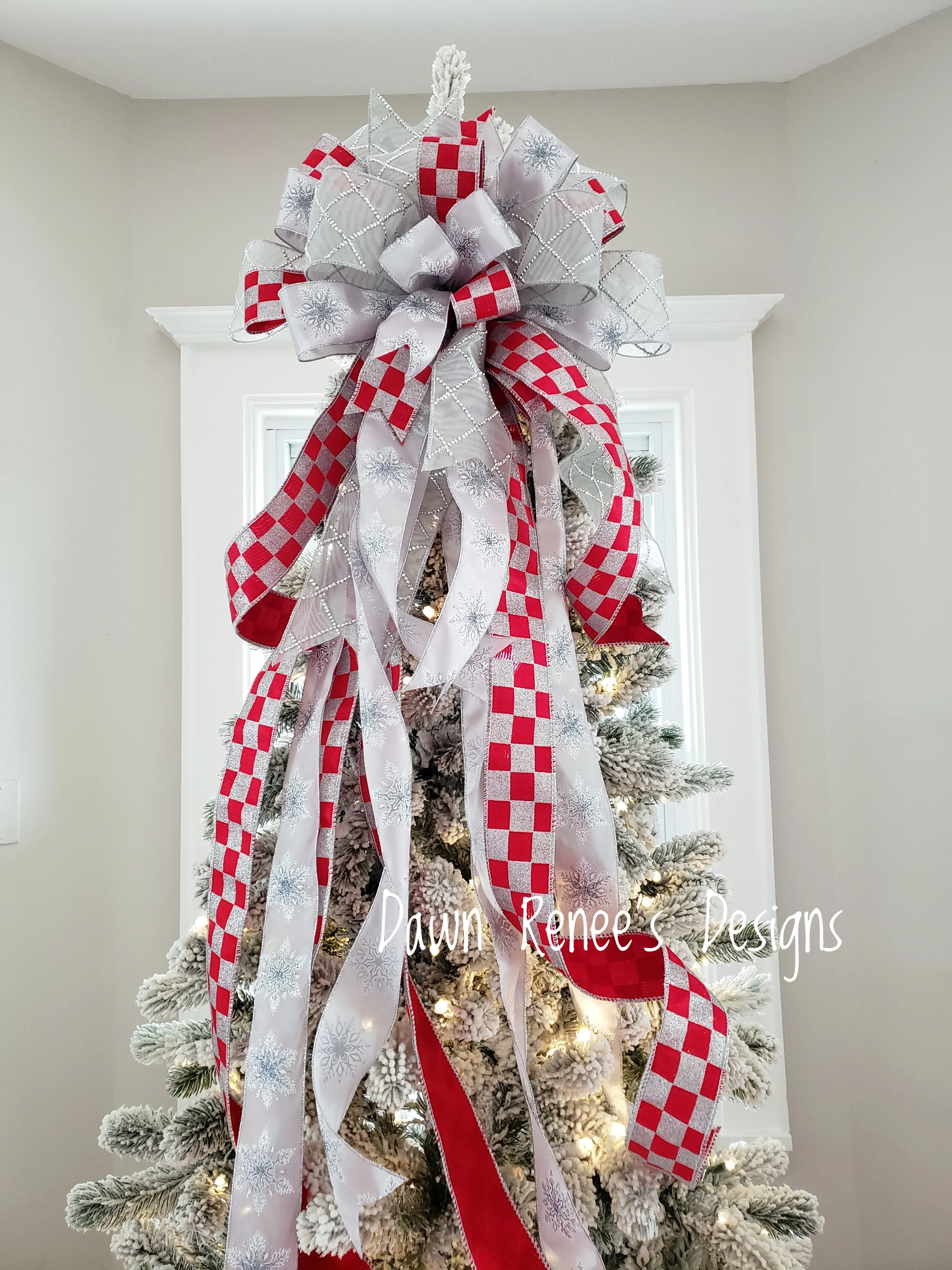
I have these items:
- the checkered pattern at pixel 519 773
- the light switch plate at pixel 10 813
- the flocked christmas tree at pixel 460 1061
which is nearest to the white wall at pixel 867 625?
the flocked christmas tree at pixel 460 1061

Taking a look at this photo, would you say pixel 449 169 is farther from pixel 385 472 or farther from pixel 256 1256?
pixel 256 1256

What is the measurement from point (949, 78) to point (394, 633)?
1395 mm

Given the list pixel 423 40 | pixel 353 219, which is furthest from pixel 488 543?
pixel 423 40

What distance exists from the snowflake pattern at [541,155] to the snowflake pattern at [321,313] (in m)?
0.18

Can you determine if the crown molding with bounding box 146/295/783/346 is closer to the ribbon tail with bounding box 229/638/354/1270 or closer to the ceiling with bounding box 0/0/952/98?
the ceiling with bounding box 0/0/952/98

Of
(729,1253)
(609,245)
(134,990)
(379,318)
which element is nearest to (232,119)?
(609,245)

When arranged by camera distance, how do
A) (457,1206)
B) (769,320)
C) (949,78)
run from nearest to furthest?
(457,1206)
(949,78)
(769,320)

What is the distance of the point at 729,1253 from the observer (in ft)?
1.85

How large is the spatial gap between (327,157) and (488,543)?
1.19 feet

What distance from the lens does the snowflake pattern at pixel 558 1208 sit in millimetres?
521

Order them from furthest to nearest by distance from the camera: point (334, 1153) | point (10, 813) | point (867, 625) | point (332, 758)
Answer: point (867, 625) < point (10, 813) < point (332, 758) < point (334, 1153)

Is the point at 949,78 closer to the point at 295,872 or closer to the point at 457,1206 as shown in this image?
the point at 295,872

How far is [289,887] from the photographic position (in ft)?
1.87

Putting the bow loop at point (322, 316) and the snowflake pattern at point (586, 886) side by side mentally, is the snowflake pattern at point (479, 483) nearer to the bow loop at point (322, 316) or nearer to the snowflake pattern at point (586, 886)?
the bow loop at point (322, 316)
